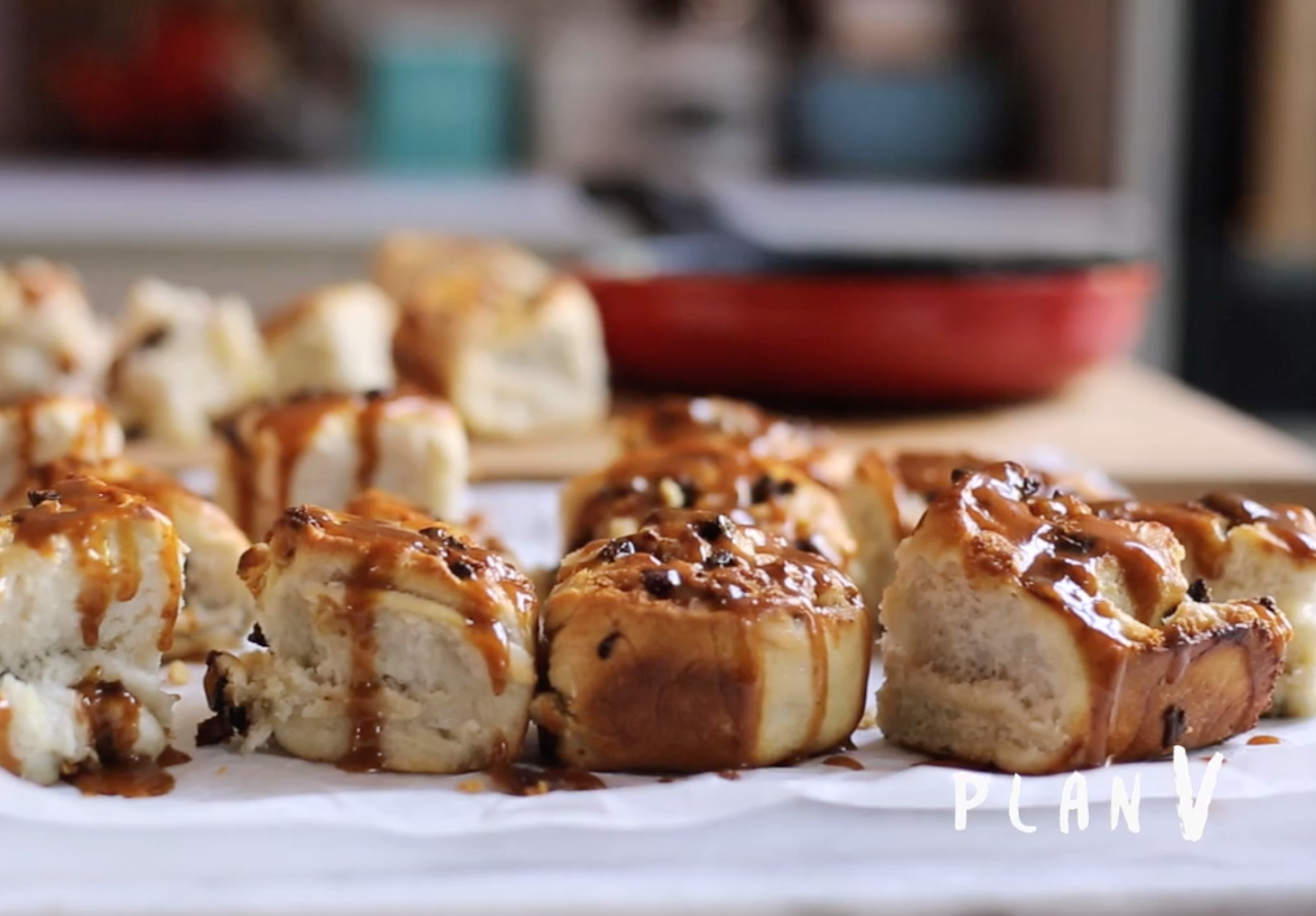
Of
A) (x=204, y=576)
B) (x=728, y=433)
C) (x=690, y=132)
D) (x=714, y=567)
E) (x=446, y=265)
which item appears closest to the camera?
(x=714, y=567)

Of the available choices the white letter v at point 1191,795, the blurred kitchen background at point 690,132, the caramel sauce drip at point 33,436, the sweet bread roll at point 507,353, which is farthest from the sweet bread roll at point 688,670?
the blurred kitchen background at point 690,132

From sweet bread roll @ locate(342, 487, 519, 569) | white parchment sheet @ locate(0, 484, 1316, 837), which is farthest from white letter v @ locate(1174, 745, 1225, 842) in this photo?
sweet bread roll @ locate(342, 487, 519, 569)

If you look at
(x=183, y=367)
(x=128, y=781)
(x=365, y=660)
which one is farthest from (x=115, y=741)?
(x=183, y=367)

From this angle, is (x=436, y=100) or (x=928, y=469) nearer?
(x=928, y=469)

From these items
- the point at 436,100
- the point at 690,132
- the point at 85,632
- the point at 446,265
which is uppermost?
the point at 436,100

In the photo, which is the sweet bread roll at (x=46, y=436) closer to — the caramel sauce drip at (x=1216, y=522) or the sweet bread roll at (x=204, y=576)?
the sweet bread roll at (x=204, y=576)

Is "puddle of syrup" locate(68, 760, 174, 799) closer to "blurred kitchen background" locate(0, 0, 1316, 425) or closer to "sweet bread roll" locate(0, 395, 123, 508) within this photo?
"sweet bread roll" locate(0, 395, 123, 508)

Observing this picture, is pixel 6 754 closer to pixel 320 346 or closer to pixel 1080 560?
pixel 1080 560

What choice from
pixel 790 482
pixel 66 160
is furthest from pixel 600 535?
pixel 66 160
